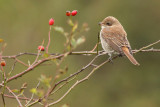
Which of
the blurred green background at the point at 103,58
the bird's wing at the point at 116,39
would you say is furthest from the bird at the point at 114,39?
the blurred green background at the point at 103,58

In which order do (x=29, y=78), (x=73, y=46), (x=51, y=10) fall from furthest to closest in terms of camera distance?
(x=51, y=10), (x=29, y=78), (x=73, y=46)

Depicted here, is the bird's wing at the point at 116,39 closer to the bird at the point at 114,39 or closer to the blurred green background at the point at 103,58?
the bird at the point at 114,39

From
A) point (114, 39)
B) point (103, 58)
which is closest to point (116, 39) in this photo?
point (114, 39)

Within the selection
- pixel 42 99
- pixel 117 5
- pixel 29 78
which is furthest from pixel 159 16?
pixel 42 99

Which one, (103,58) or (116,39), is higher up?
(116,39)

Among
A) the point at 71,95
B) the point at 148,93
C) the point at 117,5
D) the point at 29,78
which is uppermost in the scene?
the point at 117,5

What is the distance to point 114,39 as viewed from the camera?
5.18 metres

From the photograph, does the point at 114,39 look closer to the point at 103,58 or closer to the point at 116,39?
the point at 116,39

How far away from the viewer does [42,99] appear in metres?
2.25

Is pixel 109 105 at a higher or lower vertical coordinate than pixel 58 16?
lower

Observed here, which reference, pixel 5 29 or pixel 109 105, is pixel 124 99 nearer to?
pixel 109 105

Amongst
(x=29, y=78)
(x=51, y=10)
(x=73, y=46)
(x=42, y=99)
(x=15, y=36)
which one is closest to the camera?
(x=73, y=46)

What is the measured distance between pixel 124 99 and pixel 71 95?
72.7 inches

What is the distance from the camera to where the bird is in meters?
4.78
